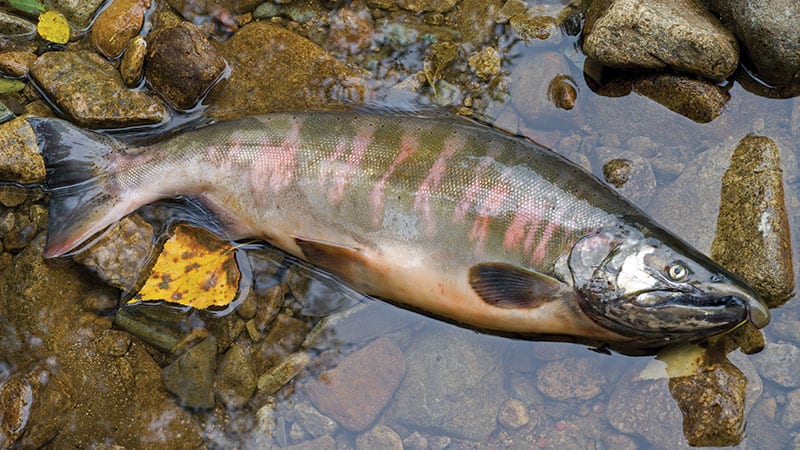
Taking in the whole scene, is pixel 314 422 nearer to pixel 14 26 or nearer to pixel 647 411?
pixel 647 411

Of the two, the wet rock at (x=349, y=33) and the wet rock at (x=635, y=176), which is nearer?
the wet rock at (x=635, y=176)

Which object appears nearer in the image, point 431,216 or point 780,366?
point 431,216

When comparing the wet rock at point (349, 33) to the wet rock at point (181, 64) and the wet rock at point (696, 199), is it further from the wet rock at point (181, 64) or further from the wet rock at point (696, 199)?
the wet rock at point (696, 199)

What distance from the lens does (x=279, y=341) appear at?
175 inches

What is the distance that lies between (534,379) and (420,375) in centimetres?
68

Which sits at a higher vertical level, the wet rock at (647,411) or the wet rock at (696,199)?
the wet rock at (696,199)

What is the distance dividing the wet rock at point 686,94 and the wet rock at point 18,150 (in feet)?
11.9

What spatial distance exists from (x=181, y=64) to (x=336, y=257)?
1.54m

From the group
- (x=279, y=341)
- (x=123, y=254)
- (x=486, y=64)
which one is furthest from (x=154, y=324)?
(x=486, y=64)

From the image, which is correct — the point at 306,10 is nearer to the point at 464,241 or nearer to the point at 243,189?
the point at 243,189

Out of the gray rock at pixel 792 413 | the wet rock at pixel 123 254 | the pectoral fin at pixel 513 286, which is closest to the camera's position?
the pectoral fin at pixel 513 286

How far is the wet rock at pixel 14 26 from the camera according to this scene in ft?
15.1

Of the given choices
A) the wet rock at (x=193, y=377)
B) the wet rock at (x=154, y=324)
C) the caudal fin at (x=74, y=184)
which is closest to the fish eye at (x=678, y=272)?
the wet rock at (x=193, y=377)

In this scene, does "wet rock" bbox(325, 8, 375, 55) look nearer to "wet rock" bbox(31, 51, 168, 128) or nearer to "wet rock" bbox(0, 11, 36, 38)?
"wet rock" bbox(31, 51, 168, 128)
